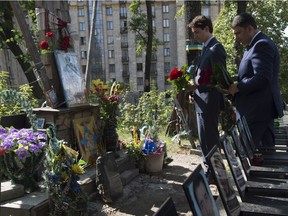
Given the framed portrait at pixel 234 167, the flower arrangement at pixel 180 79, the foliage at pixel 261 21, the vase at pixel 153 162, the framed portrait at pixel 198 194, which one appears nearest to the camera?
the framed portrait at pixel 198 194

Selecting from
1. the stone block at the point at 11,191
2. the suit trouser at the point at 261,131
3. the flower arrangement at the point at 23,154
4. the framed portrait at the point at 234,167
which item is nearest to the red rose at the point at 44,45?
the flower arrangement at the point at 23,154

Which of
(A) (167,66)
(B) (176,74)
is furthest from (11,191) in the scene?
(A) (167,66)

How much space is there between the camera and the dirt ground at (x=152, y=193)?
3836 mm

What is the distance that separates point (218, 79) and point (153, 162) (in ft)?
8.32

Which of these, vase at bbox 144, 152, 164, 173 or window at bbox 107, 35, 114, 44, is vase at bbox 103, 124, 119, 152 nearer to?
vase at bbox 144, 152, 164, 173

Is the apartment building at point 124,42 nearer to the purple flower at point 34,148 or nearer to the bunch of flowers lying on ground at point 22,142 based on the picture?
the bunch of flowers lying on ground at point 22,142

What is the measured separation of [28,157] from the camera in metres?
3.41

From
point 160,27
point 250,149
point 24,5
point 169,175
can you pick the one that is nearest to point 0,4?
point 24,5

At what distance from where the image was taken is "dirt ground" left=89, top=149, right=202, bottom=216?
3836 millimetres

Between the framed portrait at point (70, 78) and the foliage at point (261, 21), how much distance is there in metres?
11.5

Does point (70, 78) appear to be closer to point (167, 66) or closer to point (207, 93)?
point (207, 93)

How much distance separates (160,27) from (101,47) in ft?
32.5

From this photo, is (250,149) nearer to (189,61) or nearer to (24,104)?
(24,104)

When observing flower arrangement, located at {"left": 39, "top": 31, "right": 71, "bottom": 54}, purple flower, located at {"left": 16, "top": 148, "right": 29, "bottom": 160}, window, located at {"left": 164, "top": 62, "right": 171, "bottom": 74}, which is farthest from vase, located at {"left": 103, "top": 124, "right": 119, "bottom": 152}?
window, located at {"left": 164, "top": 62, "right": 171, "bottom": 74}
